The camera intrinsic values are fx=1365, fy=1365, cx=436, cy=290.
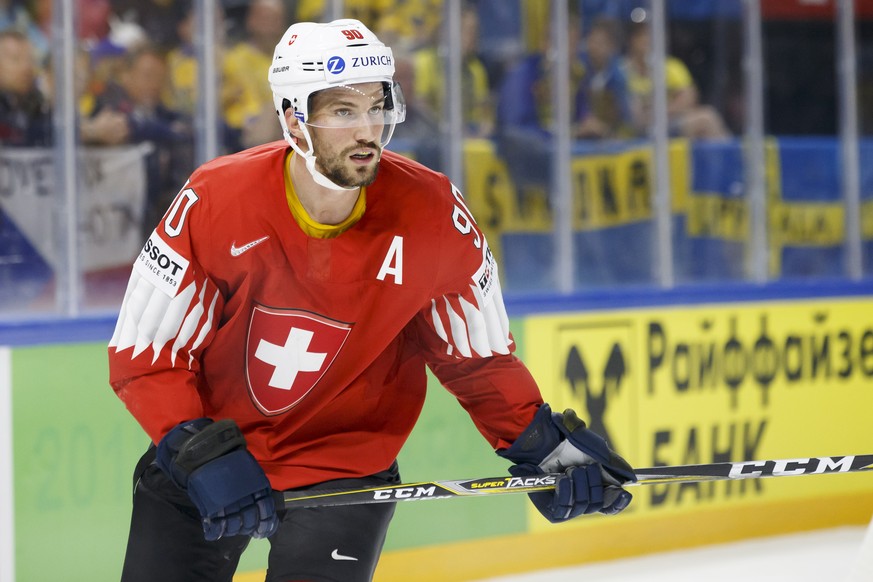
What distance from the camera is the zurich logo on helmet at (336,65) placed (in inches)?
91.7

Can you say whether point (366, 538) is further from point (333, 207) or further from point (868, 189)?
point (868, 189)

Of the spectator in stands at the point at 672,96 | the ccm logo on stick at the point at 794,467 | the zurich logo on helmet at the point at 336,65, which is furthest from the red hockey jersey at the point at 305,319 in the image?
the spectator in stands at the point at 672,96

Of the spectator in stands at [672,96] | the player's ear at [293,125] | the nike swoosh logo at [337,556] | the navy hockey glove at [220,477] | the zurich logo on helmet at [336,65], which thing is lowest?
the nike swoosh logo at [337,556]

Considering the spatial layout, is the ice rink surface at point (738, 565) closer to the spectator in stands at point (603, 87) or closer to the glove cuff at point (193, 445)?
the spectator in stands at point (603, 87)

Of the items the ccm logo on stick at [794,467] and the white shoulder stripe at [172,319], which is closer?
the white shoulder stripe at [172,319]

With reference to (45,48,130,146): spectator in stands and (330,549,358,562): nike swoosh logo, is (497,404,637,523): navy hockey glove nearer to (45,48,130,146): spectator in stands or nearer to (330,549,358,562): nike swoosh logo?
(330,549,358,562): nike swoosh logo

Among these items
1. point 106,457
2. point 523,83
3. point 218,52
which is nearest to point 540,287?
point 523,83

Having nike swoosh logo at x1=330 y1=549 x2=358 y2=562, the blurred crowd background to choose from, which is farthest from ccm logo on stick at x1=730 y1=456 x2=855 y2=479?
the blurred crowd background

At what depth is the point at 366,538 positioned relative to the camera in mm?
2422

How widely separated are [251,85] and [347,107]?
85.3 inches

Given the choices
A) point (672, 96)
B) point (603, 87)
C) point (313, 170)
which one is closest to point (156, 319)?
point (313, 170)

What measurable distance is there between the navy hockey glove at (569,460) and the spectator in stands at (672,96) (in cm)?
291

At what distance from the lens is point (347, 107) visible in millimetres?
2367

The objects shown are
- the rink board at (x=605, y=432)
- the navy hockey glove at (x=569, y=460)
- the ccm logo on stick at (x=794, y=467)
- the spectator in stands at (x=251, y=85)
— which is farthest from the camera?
the spectator in stands at (x=251, y=85)
